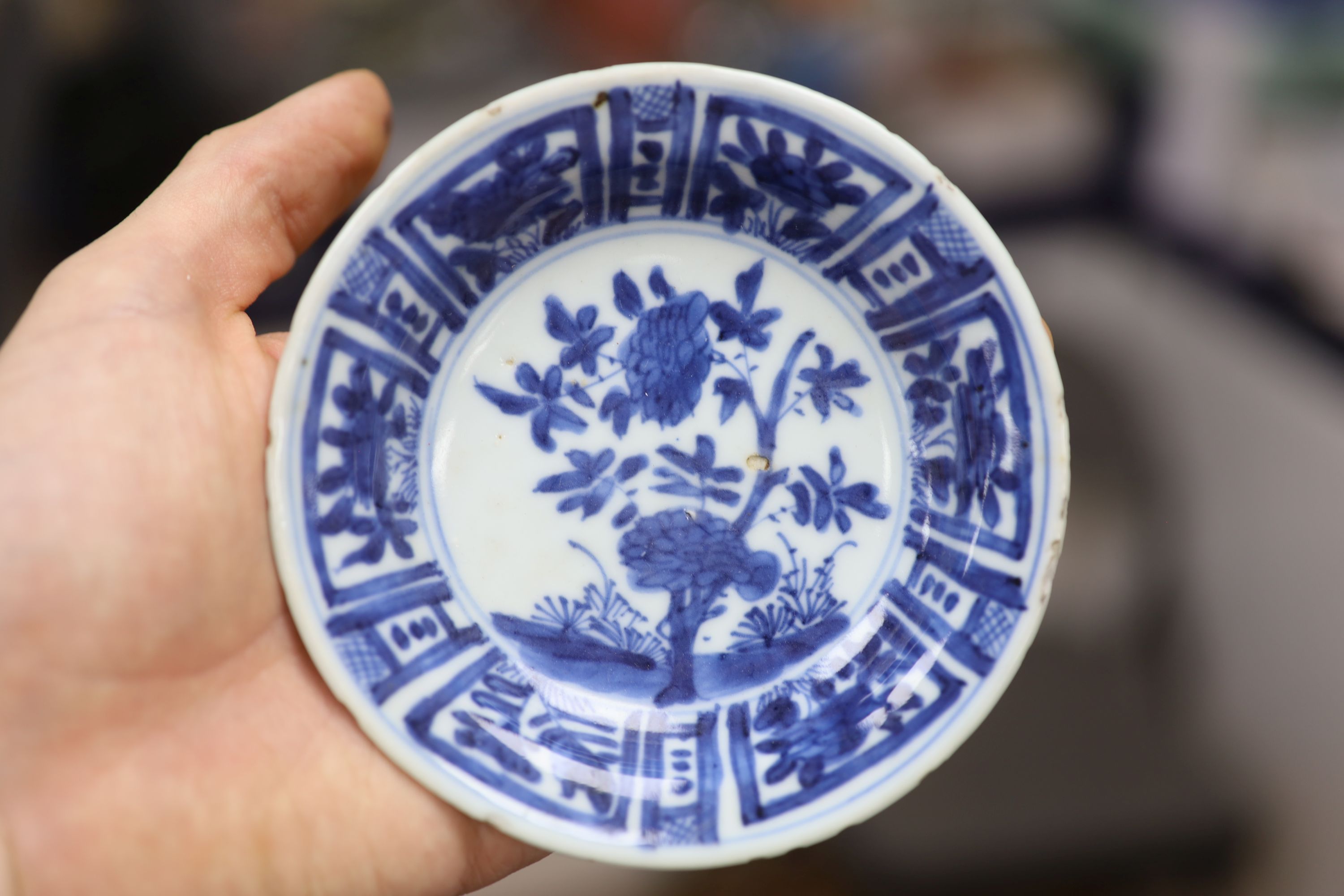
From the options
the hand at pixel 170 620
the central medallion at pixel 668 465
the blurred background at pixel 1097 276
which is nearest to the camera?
the hand at pixel 170 620

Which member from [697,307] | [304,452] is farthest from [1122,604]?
[304,452]

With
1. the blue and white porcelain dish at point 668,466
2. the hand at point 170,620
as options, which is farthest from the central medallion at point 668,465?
the hand at point 170,620

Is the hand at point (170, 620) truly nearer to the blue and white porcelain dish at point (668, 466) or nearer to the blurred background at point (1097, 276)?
the blue and white porcelain dish at point (668, 466)

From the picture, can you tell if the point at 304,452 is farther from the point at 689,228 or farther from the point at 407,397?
the point at 689,228

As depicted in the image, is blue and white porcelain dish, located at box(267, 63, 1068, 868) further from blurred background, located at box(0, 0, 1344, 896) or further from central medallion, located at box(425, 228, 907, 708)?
blurred background, located at box(0, 0, 1344, 896)

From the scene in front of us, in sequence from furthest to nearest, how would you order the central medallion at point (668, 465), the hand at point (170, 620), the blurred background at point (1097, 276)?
the blurred background at point (1097, 276), the central medallion at point (668, 465), the hand at point (170, 620)

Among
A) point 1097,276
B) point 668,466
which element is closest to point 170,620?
point 668,466

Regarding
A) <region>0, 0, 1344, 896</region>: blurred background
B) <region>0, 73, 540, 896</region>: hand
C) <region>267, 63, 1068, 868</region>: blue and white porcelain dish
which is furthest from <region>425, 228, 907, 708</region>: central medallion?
<region>0, 0, 1344, 896</region>: blurred background
